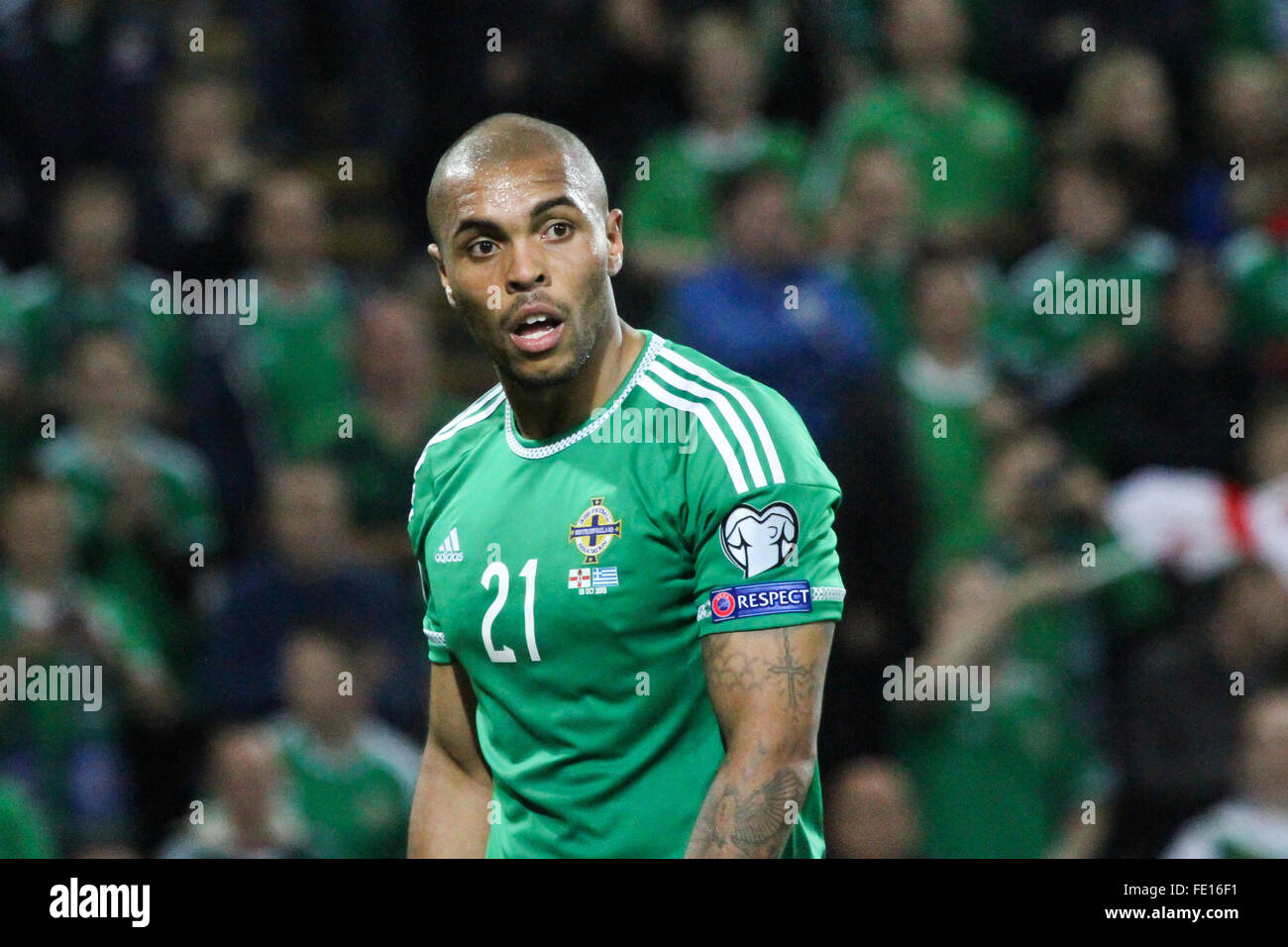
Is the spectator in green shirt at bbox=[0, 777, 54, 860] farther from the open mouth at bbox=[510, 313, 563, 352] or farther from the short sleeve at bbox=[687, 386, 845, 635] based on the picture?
the short sleeve at bbox=[687, 386, 845, 635]

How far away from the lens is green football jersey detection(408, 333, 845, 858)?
2559 millimetres

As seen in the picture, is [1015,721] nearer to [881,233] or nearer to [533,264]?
[881,233]

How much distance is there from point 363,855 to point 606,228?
2.68 meters

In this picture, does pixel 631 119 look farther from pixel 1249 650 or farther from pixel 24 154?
pixel 1249 650

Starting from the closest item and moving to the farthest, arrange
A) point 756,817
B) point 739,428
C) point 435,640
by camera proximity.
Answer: point 756,817 → point 739,428 → point 435,640

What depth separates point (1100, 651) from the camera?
5211 mm

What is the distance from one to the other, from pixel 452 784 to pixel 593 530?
2.02ft

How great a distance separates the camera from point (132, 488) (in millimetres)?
5352

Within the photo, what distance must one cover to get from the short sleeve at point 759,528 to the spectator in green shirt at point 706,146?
9.82ft

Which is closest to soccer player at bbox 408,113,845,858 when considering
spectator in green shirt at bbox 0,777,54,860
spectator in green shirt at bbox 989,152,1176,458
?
spectator in green shirt at bbox 0,777,54,860

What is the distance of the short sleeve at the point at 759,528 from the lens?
8.30 ft

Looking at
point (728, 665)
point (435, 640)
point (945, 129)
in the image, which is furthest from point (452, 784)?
point (945, 129)

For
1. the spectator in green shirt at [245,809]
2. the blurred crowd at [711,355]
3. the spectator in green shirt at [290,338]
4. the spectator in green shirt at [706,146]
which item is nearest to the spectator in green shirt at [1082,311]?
the blurred crowd at [711,355]

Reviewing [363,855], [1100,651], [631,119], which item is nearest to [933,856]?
[1100,651]
